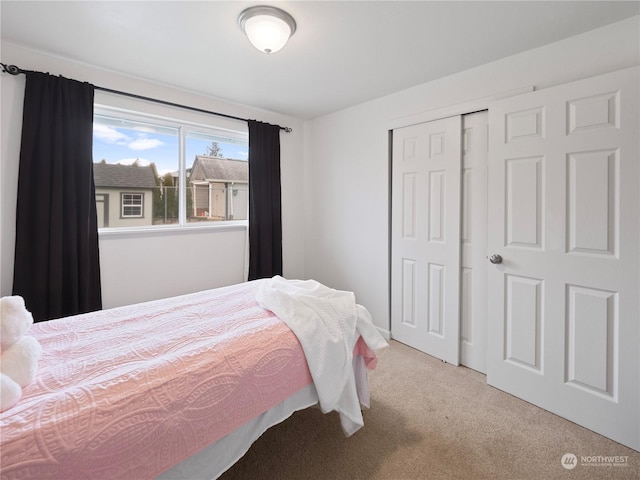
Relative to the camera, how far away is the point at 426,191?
2.70 m

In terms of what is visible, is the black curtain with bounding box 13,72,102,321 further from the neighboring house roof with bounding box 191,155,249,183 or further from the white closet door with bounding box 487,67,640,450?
the white closet door with bounding box 487,67,640,450

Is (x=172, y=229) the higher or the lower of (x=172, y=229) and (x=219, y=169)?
the lower

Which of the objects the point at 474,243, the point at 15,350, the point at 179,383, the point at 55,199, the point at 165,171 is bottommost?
the point at 179,383

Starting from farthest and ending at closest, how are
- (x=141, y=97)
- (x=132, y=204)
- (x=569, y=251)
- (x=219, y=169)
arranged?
(x=219, y=169)
(x=132, y=204)
(x=141, y=97)
(x=569, y=251)

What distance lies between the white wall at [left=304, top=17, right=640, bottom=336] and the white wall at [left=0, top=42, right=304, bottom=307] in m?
0.29

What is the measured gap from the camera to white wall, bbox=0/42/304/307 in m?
2.12

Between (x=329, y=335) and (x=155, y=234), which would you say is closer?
(x=329, y=335)

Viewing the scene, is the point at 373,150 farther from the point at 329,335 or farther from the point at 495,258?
the point at 329,335

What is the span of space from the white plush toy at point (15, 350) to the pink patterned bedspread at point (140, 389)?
4 centimetres

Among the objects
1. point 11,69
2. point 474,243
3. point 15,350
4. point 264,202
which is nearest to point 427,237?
point 474,243

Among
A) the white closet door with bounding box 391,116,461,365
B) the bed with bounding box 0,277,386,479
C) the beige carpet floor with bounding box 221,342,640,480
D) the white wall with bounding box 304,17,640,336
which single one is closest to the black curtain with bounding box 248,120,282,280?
the white wall with bounding box 304,17,640,336

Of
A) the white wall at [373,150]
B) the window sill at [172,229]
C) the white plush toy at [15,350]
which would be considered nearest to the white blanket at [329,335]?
the white plush toy at [15,350]

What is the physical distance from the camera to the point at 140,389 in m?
1.04

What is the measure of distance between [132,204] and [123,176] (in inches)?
10.1
